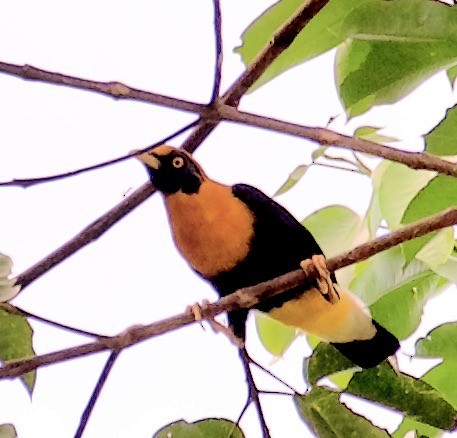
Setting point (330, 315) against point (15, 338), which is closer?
point (15, 338)

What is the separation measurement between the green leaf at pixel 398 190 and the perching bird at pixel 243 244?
0.57 feet

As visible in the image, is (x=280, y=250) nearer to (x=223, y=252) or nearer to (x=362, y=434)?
(x=223, y=252)

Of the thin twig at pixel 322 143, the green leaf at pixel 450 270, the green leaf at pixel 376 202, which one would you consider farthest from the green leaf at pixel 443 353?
the thin twig at pixel 322 143

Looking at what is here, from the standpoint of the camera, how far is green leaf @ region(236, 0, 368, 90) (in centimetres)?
90

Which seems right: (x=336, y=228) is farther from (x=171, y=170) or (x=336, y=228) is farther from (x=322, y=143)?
(x=322, y=143)

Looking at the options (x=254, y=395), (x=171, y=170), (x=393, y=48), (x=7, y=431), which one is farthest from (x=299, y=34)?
(x=7, y=431)

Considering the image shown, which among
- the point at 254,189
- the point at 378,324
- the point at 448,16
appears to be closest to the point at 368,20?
the point at 448,16

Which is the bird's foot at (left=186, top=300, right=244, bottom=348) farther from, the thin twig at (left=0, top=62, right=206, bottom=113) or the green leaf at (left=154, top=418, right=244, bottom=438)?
the thin twig at (left=0, top=62, right=206, bottom=113)

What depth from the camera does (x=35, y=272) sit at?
1003 mm

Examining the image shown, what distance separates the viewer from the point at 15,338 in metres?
0.86

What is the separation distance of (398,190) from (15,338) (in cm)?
53

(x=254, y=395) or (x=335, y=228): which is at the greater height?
(x=335, y=228)

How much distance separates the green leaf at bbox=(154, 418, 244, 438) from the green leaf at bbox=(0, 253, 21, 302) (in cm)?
24

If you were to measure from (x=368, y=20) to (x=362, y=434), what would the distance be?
0.48 metres
